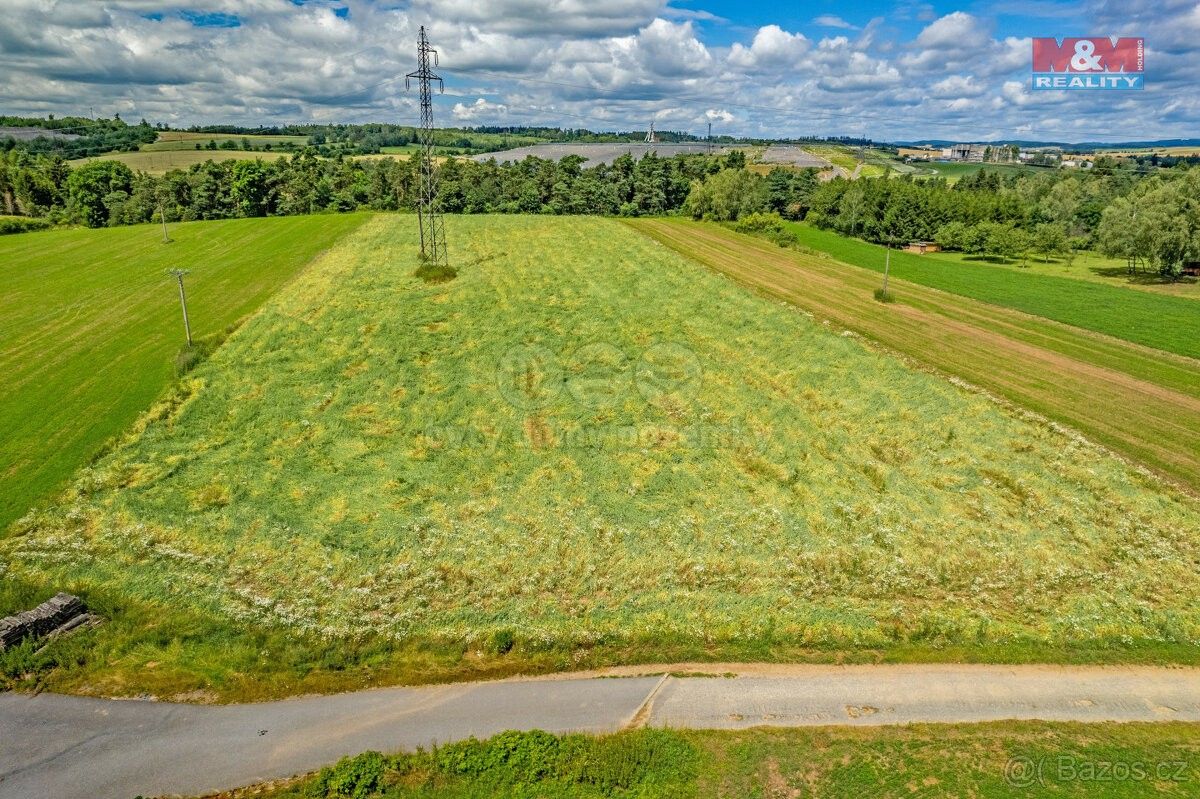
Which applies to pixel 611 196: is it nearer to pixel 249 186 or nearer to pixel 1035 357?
pixel 249 186

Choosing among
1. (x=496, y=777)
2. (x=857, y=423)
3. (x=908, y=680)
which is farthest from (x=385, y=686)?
(x=857, y=423)

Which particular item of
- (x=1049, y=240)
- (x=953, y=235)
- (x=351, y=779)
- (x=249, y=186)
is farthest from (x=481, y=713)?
(x=249, y=186)

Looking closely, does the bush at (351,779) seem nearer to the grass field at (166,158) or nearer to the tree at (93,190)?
the tree at (93,190)

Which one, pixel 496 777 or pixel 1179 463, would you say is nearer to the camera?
pixel 496 777

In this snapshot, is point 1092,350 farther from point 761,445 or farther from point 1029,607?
point 1029,607

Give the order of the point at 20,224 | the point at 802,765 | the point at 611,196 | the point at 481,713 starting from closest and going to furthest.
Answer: the point at 802,765 < the point at 481,713 < the point at 20,224 < the point at 611,196

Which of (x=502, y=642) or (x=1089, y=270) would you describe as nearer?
(x=502, y=642)

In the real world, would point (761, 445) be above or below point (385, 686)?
above

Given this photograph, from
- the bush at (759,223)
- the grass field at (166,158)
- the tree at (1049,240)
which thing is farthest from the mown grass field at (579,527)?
the grass field at (166,158)
